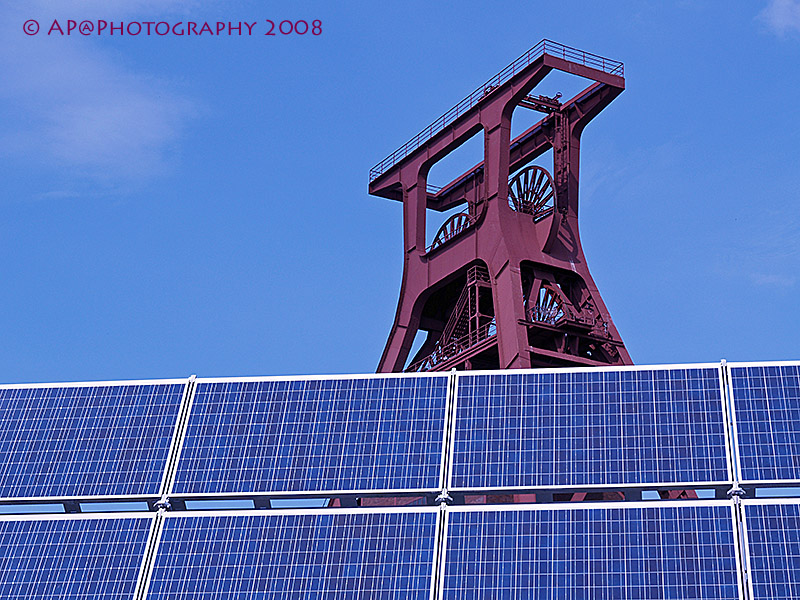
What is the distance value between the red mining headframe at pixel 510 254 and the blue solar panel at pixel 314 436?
12.5 metres

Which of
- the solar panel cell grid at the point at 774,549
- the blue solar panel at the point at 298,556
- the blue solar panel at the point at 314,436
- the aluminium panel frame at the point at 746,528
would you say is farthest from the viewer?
the blue solar panel at the point at 314,436

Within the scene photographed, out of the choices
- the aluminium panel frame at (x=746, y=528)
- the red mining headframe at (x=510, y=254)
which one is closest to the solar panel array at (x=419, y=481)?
the aluminium panel frame at (x=746, y=528)

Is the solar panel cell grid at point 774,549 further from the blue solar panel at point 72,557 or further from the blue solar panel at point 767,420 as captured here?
the blue solar panel at point 72,557

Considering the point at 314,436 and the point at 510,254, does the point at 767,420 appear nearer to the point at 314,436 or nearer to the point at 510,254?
the point at 314,436

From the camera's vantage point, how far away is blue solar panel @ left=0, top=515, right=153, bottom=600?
67.6ft

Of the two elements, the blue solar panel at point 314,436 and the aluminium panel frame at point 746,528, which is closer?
the aluminium panel frame at point 746,528

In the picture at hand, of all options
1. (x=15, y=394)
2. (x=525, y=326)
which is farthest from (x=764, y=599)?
(x=525, y=326)

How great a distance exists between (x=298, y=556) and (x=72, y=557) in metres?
3.83

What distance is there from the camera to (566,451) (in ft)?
69.3

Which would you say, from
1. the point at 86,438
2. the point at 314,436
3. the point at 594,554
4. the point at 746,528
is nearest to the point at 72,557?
the point at 86,438

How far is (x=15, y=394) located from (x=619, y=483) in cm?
1161

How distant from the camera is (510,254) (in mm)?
37062

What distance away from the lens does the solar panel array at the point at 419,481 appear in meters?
19.4

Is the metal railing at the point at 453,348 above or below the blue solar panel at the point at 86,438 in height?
above
